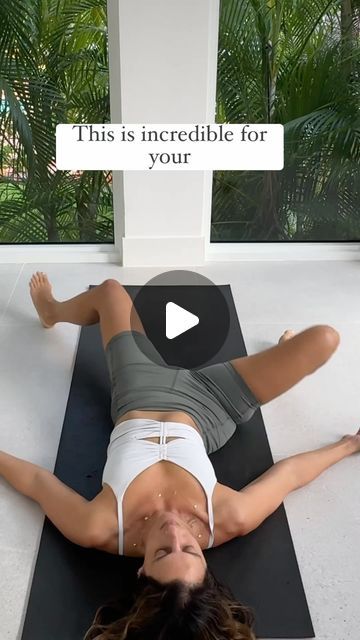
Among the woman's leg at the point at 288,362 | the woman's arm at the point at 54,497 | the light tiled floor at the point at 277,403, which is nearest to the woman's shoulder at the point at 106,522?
the woman's arm at the point at 54,497

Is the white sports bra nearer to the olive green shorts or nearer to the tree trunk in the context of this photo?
the olive green shorts

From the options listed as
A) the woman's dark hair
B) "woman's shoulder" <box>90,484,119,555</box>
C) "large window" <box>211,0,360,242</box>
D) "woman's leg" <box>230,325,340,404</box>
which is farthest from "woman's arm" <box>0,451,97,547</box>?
"large window" <box>211,0,360,242</box>

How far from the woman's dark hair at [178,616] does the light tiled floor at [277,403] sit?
0.20 meters

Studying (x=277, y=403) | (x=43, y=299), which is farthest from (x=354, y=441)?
(x=43, y=299)

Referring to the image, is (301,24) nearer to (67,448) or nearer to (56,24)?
(56,24)

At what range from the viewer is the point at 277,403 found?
1846mm

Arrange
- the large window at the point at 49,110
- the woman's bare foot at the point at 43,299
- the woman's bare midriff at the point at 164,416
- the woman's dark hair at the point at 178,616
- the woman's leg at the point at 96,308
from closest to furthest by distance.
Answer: the woman's dark hair at the point at 178,616
the woman's bare midriff at the point at 164,416
the woman's leg at the point at 96,308
the woman's bare foot at the point at 43,299
the large window at the point at 49,110

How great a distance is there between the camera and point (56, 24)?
7.39 feet

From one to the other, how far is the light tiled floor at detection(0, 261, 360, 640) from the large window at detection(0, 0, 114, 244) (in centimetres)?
18

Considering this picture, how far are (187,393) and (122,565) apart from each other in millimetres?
434

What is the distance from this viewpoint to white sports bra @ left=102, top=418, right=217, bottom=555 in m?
1.38

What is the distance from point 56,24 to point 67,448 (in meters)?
1.47

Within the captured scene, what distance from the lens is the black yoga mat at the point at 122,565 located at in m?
1.27

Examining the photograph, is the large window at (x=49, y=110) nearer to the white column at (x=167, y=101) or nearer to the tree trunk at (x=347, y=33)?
the white column at (x=167, y=101)
